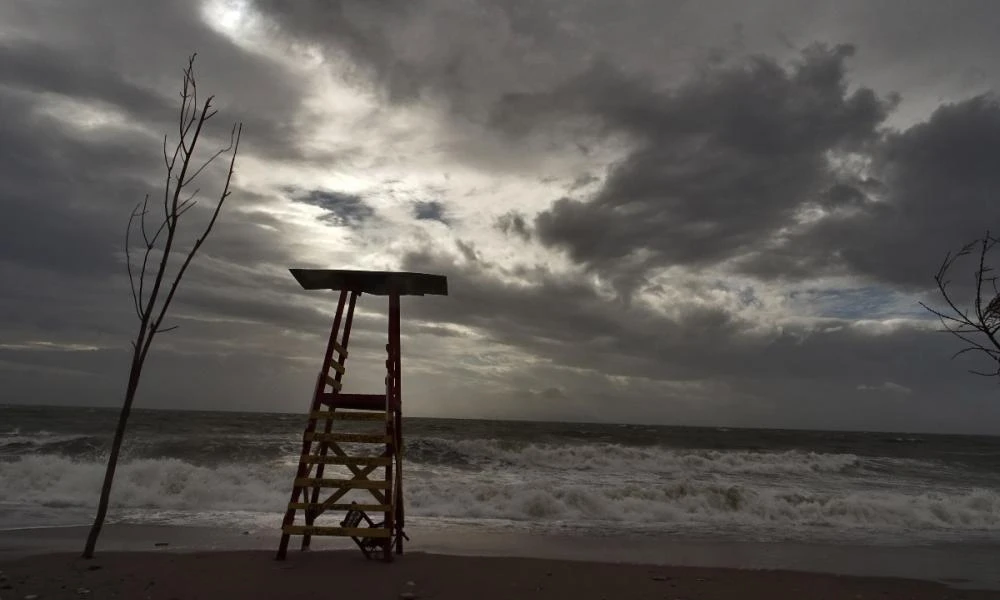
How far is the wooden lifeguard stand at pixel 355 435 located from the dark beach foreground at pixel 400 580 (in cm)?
52

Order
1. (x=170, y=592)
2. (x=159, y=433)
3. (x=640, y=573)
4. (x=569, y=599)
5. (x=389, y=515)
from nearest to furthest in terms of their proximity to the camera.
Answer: (x=170, y=592) < (x=569, y=599) < (x=389, y=515) < (x=640, y=573) < (x=159, y=433)

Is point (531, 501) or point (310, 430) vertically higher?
point (310, 430)

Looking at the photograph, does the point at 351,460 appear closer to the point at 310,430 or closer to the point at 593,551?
the point at 310,430

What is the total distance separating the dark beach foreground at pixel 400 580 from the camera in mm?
7172

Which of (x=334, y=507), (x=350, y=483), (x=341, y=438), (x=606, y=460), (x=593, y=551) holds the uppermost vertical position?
(x=341, y=438)

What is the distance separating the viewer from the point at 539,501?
16.7 m

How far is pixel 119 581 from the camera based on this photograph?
23.9ft

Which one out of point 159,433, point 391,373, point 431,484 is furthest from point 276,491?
point 159,433

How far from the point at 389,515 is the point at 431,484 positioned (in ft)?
35.2

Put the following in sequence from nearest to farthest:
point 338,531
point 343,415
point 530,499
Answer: point 338,531
point 343,415
point 530,499

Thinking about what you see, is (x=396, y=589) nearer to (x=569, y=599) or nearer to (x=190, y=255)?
(x=569, y=599)

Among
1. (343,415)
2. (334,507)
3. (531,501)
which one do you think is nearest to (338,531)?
(334,507)

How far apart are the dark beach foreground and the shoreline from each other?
23 cm

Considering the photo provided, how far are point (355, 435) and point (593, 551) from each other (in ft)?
16.5
